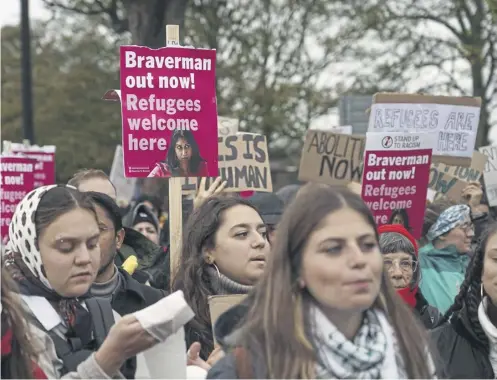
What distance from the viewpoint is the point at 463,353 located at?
13.0ft

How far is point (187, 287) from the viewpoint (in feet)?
15.8

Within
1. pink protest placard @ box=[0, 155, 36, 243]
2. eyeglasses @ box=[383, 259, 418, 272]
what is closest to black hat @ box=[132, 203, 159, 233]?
pink protest placard @ box=[0, 155, 36, 243]

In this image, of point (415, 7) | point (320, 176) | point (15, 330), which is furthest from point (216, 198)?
point (415, 7)

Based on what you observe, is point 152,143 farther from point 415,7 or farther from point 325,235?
point 415,7

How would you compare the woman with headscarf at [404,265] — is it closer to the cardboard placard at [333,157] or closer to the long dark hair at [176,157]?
the long dark hair at [176,157]

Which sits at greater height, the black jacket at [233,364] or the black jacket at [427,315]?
the black jacket at [233,364]

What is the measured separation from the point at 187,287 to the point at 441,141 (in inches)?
212

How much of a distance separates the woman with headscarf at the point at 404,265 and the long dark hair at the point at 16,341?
104 inches

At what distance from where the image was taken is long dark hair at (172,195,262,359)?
4.77 m

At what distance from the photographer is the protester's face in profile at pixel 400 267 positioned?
559cm

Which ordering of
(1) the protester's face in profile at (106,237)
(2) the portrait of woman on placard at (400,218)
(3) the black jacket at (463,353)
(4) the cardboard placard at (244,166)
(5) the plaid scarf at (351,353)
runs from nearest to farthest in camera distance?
(5) the plaid scarf at (351,353) < (3) the black jacket at (463,353) < (1) the protester's face in profile at (106,237) < (2) the portrait of woman on placard at (400,218) < (4) the cardboard placard at (244,166)

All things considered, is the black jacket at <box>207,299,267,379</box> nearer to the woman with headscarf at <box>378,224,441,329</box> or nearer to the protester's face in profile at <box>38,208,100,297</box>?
the protester's face in profile at <box>38,208,100,297</box>

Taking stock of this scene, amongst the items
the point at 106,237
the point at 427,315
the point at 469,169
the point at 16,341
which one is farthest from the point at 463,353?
the point at 469,169

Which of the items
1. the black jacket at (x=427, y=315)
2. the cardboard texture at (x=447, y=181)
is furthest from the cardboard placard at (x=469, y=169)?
the black jacket at (x=427, y=315)
